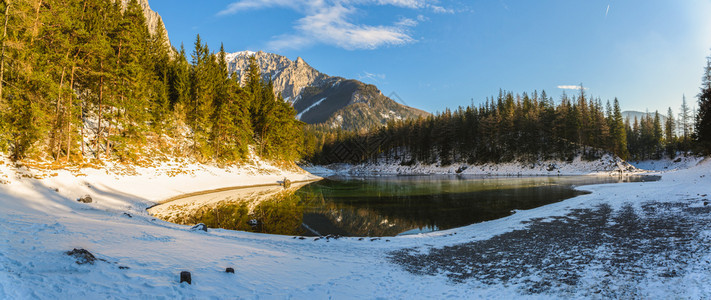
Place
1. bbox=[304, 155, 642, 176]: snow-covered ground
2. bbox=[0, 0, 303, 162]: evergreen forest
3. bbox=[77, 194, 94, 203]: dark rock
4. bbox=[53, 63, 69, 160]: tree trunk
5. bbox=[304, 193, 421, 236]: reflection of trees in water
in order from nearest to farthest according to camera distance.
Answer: bbox=[304, 193, 421, 236]: reflection of trees in water
bbox=[77, 194, 94, 203]: dark rock
bbox=[0, 0, 303, 162]: evergreen forest
bbox=[53, 63, 69, 160]: tree trunk
bbox=[304, 155, 642, 176]: snow-covered ground

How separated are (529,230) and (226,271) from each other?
1303cm

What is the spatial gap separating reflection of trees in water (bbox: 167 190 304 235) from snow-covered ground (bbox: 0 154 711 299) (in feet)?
9.13

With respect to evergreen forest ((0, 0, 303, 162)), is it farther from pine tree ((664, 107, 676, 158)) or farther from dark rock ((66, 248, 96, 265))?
pine tree ((664, 107, 676, 158))

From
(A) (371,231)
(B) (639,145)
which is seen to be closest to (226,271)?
(A) (371,231)

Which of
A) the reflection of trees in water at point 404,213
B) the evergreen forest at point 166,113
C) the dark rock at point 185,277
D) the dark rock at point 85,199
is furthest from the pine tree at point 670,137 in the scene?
the dark rock at point 85,199

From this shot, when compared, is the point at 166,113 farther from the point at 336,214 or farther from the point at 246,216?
the point at 336,214

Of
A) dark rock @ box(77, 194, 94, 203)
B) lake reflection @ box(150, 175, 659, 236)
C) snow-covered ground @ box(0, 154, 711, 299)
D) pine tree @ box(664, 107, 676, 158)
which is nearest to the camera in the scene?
snow-covered ground @ box(0, 154, 711, 299)

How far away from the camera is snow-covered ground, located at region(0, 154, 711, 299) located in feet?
18.5

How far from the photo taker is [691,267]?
665 centimetres

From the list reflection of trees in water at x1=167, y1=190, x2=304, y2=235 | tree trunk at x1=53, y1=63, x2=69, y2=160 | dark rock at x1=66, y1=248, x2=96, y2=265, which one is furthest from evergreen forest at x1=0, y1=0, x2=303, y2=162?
dark rock at x1=66, y1=248, x2=96, y2=265

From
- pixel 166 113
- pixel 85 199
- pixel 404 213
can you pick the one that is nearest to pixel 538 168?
pixel 404 213

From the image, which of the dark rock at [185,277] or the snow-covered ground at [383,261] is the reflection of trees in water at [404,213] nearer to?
the snow-covered ground at [383,261]

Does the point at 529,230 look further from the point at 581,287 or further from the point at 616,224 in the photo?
the point at 581,287

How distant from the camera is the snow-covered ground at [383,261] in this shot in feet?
18.5
